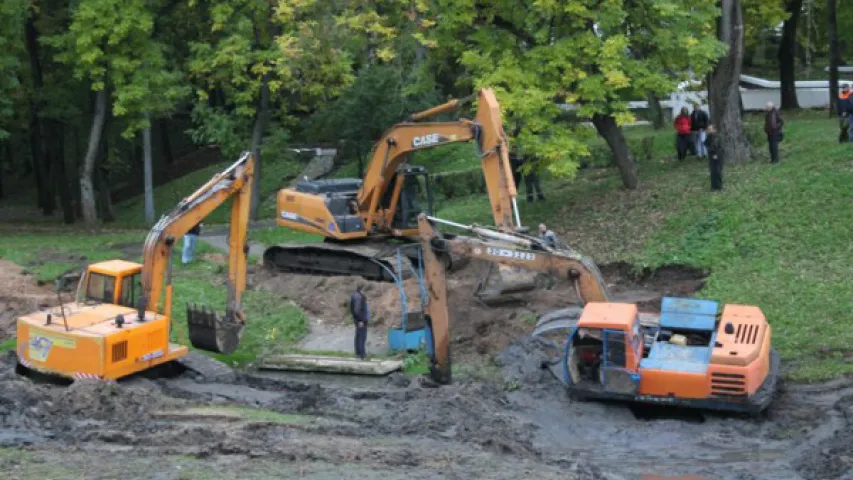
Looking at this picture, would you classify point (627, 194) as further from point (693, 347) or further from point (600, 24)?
point (693, 347)

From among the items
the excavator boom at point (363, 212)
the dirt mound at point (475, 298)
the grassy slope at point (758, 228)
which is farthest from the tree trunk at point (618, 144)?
the dirt mound at point (475, 298)

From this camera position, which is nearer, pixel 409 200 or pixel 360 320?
pixel 360 320

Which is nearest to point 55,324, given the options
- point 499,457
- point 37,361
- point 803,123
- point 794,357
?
point 37,361

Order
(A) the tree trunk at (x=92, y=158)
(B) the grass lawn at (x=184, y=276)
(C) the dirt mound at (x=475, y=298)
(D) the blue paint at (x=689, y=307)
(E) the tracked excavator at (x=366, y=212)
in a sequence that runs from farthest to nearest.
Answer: (A) the tree trunk at (x=92, y=158) < (E) the tracked excavator at (x=366, y=212) < (B) the grass lawn at (x=184, y=276) < (C) the dirt mound at (x=475, y=298) < (D) the blue paint at (x=689, y=307)

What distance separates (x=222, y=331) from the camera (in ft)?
68.0

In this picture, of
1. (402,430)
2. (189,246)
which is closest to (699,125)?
(189,246)

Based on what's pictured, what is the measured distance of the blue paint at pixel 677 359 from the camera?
16859 mm

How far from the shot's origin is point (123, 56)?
34625 millimetres

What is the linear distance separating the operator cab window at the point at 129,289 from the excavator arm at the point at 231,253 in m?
0.44

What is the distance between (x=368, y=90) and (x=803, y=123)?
47.2 feet

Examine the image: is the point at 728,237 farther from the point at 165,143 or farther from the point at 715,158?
the point at 165,143

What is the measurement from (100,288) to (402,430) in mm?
7155

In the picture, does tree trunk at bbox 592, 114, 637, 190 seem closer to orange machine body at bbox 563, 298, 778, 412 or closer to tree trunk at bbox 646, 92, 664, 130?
tree trunk at bbox 646, 92, 664, 130

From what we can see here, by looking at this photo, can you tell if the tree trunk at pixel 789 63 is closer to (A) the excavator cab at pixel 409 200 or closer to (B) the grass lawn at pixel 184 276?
(A) the excavator cab at pixel 409 200
